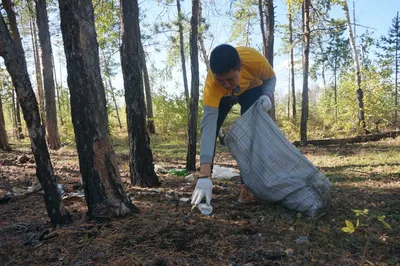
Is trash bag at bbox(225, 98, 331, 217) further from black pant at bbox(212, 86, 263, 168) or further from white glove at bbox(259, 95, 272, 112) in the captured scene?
black pant at bbox(212, 86, 263, 168)

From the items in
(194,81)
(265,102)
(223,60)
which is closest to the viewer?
(223,60)

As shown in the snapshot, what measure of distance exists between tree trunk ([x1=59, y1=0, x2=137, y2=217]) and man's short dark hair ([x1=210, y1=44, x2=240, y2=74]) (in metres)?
0.87

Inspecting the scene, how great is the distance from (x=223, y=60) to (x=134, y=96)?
173cm

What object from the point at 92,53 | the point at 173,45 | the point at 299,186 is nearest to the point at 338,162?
the point at 299,186

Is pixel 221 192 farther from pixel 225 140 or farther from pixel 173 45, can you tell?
pixel 173 45

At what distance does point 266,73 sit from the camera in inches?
114

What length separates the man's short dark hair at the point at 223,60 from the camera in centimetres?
222

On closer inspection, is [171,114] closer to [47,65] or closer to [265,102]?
[47,65]

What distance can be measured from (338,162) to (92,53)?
574cm

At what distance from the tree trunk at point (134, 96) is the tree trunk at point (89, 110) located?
131 cm

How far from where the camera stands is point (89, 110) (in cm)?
222

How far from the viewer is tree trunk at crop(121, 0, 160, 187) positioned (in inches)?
142

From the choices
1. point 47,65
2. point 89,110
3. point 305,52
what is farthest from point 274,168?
point 47,65

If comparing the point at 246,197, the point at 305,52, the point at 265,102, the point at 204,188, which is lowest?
the point at 246,197
